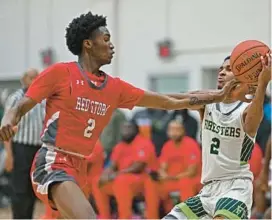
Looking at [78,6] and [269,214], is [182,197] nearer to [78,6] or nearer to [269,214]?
[269,214]

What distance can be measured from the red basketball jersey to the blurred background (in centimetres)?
465

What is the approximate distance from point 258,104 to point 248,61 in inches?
15.0

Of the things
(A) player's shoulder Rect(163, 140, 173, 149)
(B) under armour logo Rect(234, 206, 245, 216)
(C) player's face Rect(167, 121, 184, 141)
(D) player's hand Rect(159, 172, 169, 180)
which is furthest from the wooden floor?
(B) under armour logo Rect(234, 206, 245, 216)

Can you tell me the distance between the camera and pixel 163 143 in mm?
9430

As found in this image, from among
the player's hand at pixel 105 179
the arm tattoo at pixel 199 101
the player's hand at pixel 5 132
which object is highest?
the arm tattoo at pixel 199 101

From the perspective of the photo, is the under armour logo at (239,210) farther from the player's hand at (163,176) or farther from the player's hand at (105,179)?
the player's hand at (105,179)

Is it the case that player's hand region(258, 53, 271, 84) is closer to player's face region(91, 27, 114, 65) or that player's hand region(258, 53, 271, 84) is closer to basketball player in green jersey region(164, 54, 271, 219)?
basketball player in green jersey region(164, 54, 271, 219)

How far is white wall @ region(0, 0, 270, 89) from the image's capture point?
33.3 ft

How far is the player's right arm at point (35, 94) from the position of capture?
4.06m

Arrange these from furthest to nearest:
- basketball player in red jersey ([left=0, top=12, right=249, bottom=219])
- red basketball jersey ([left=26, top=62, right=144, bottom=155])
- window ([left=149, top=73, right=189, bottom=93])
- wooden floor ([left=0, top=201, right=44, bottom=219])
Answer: window ([left=149, top=73, right=189, bottom=93]) → wooden floor ([left=0, top=201, right=44, bottom=219]) → red basketball jersey ([left=26, top=62, right=144, bottom=155]) → basketball player in red jersey ([left=0, top=12, right=249, bottom=219])

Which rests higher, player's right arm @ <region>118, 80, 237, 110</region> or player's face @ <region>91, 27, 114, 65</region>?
player's face @ <region>91, 27, 114, 65</region>

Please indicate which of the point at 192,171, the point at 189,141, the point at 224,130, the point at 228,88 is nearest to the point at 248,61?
the point at 228,88

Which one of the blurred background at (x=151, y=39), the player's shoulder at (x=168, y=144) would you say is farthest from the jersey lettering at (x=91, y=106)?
the blurred background at (x=151, y=39)

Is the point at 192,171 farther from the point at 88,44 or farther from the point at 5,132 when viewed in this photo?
the point at 5,132
